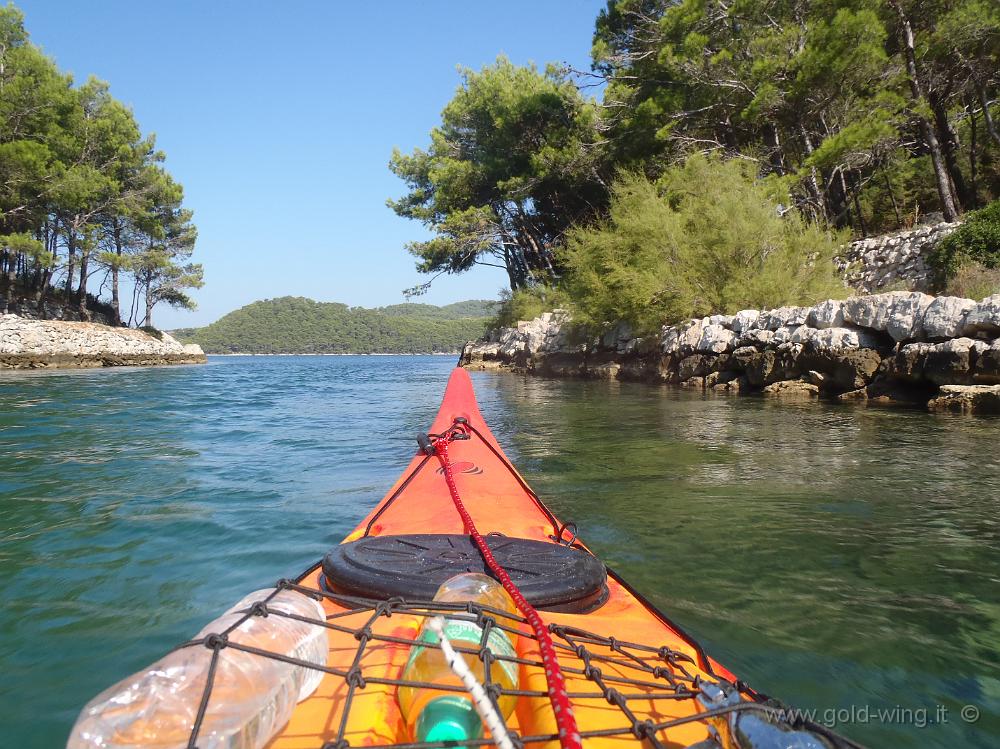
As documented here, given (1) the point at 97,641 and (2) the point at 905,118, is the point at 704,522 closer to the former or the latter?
(1) the point at 97,641

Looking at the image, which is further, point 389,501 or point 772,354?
point 772,354

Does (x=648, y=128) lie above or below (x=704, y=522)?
above

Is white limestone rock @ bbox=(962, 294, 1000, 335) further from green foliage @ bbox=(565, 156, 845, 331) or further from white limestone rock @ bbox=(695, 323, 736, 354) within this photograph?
green foliage @ bbox=(565, 156, 845, 331)

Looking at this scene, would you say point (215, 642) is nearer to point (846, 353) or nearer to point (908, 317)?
point (908, 317)

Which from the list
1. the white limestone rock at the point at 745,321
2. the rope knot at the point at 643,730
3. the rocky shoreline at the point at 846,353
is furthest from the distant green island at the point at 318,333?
the rope knot at the point at 643,730

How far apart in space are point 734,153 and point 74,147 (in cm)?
2502

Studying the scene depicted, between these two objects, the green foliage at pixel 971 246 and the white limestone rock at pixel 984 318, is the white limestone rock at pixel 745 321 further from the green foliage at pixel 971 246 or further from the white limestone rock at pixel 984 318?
the white limestone rock at pixel 984 318

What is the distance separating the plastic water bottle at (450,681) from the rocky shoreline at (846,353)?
8573 mm

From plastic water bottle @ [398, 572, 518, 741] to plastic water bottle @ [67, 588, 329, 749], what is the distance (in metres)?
0.24

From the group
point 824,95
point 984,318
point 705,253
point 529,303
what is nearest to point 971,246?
point 984,318

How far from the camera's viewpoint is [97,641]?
90.7 inches

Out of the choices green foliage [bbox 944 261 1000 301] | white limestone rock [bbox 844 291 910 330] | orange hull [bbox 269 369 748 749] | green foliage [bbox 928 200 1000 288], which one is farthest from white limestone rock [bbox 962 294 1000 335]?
orange hull [bbox 269 369 748 749]

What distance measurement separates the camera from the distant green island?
103188mm

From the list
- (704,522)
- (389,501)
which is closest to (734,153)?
(704,522)
